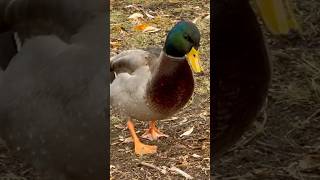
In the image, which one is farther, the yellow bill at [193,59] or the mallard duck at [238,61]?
the yellow bill at [193,59]

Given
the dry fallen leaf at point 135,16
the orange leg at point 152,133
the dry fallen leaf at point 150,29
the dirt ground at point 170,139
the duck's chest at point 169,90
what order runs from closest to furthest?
1. the duck's chest at point 169,90
2. the dirt ground at point 170,139
3. the orange leg at point 152,133
4. the dry fallen leaf at point 150,29
5. the dry fallen leaf at point 135,16

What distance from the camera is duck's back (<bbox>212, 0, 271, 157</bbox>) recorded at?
1.97 meters

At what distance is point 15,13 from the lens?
195 centimetres

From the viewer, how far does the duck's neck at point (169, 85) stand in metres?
2.28

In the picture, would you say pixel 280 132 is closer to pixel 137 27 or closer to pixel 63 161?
pixel 63 161

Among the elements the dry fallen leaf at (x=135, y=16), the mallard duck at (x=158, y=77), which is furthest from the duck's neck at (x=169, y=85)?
the dry fallen leaf at (x=135, y=16)

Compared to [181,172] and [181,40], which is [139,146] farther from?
[181,40]

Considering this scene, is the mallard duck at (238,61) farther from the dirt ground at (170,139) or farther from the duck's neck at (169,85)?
the dirt ground at (170,139)

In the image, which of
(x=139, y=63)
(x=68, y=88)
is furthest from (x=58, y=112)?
(x=139, y=63)

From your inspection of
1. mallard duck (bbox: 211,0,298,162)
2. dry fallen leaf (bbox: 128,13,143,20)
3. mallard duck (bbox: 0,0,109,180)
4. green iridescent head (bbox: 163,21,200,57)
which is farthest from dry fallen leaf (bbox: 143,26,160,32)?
mallard duck (bbox: 0,0,109,180)

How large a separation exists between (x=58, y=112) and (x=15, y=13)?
337 mm

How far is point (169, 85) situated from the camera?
2.27 meters

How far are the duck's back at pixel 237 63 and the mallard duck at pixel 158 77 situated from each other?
238 mm

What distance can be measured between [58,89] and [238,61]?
557 millimetres
